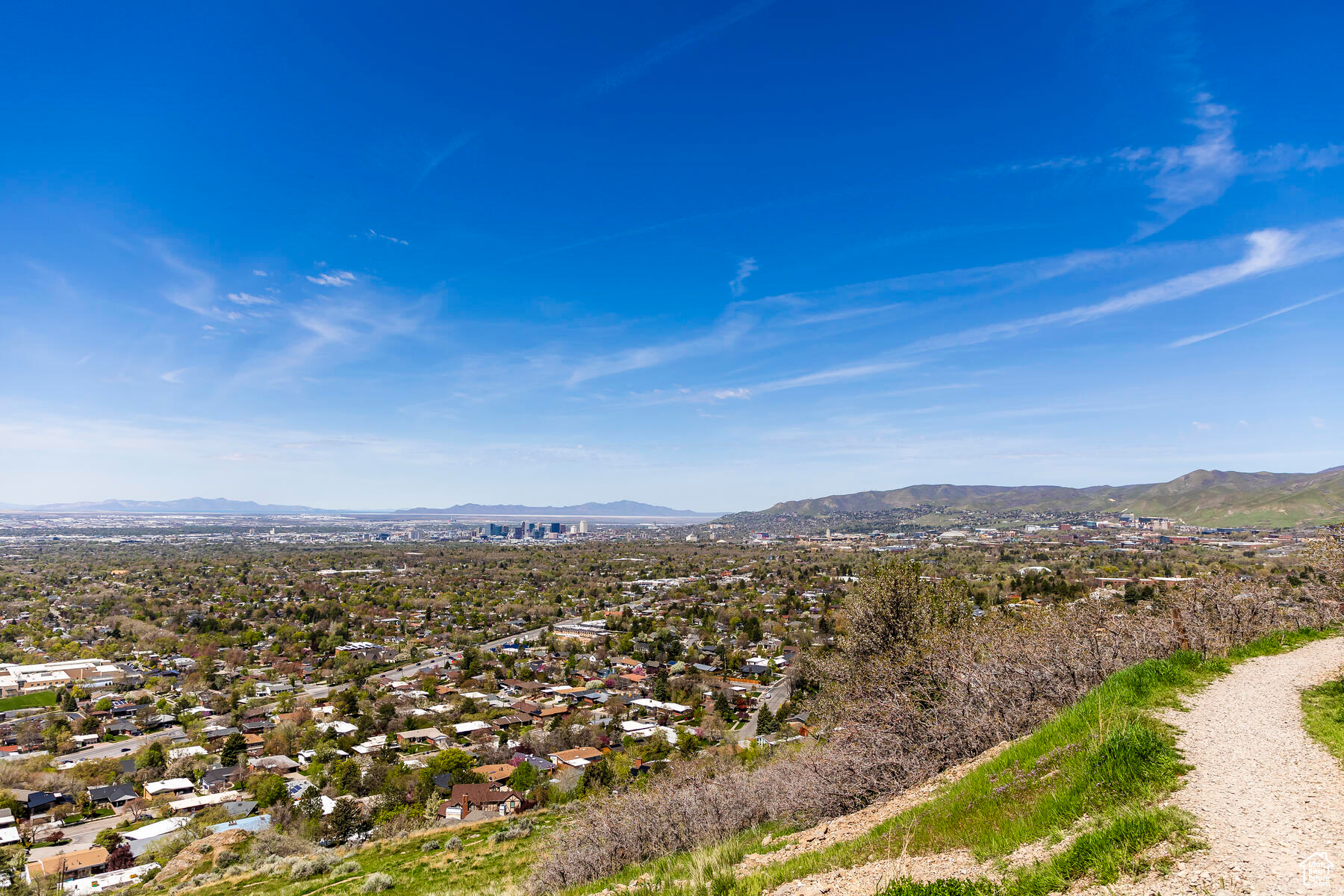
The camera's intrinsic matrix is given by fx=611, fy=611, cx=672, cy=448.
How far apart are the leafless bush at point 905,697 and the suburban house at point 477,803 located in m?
11.1

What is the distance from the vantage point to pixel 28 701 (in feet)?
130

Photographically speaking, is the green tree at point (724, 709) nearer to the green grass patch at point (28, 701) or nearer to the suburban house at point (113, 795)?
the suburban house at point (113, 795)

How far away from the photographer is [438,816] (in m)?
23.5

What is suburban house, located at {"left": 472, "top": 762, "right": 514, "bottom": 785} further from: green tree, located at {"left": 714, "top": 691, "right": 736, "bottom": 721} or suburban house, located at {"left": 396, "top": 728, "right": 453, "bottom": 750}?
green tree, located at {"left": 714, "top": 691, "right": 736, "bottom": 721}

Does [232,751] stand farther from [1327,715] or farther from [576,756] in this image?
[1327,715]

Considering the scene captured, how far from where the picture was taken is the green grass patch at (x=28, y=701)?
38.4m

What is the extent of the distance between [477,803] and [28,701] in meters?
37.7

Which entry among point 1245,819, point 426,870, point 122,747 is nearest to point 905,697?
point 1245,819

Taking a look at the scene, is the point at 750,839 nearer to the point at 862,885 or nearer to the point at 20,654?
the point at 862,885

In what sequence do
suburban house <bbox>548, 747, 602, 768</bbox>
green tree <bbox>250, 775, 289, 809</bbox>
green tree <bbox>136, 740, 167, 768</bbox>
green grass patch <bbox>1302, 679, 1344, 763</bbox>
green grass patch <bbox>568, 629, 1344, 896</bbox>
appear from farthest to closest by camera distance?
green tree <bbox>136, 740, 167, 768</bbox>, suburban house <bbox>548, 747, 602, 768</bbox>, green tree <bbox>250, 775, 289, 809</bbox>, green grass patch <bbox>1302, 679, 1344, 763</bbox>, green grass patch <bbox>568, 629, 1344, 896</bbox>

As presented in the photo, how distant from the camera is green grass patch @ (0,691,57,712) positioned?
126 feet

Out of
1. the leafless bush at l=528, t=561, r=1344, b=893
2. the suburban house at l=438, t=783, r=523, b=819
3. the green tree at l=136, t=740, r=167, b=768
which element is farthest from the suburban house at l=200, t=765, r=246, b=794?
the leafless bush at l=528, t=561, r=1344, b=893

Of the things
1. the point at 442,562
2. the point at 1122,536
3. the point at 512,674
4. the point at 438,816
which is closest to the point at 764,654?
the point at 512,674

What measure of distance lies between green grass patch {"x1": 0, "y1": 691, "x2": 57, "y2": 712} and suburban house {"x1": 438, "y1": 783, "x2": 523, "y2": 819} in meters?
34.2
